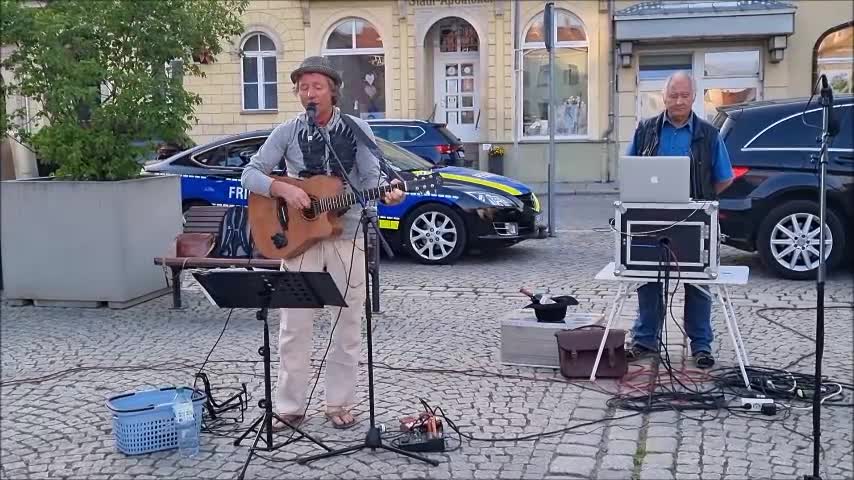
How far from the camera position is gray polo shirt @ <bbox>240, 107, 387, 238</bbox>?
522 centimetres

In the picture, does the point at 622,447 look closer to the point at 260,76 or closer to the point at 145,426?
the point at 145,426

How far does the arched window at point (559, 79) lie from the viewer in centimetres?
2327

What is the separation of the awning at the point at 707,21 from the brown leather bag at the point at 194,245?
15080 mm

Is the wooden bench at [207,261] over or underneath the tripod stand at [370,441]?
over

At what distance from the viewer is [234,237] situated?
9.23 meters

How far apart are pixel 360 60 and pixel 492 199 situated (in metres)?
14.3

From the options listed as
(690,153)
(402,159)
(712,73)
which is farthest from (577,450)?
(712,73)

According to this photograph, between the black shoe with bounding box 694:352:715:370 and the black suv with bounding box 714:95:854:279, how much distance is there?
11.7 ft

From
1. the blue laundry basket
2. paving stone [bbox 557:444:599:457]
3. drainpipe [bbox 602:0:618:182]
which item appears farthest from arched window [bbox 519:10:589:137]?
the blue laundry basket

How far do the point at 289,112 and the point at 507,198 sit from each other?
14494 mm

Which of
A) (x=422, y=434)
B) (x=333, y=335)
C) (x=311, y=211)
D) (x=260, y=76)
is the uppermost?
(x=260, y=76)

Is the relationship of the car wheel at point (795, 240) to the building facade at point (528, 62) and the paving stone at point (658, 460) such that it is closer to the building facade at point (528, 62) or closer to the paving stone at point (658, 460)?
the paving stone at point (658, 460)

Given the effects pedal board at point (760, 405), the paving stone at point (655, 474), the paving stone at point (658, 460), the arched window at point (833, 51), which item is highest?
the arched window at point (833, 51)

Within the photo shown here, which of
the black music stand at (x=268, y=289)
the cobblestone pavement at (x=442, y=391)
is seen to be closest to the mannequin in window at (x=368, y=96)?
the cobblestone pavement at (x=442, y=391)
